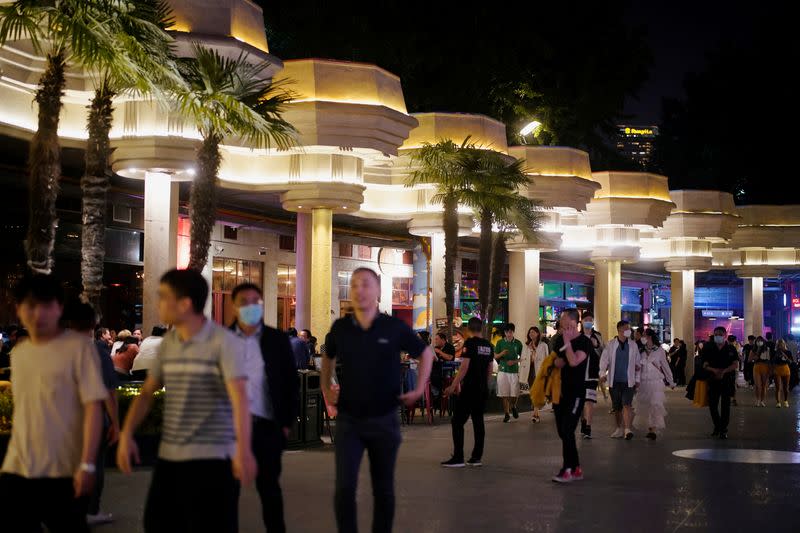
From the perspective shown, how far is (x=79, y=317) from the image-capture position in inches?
314

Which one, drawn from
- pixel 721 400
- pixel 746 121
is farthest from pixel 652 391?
pixel 746 121

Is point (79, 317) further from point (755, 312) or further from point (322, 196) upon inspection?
point (755, 312)

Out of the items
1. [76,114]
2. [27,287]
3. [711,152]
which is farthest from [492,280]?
[711,152]

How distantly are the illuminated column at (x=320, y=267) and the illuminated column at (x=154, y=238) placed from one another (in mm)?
5212

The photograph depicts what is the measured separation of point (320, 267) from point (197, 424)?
21227mm

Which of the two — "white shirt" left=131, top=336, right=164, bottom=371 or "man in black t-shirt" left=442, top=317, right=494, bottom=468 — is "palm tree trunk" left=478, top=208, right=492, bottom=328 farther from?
"man in black t-shirt" left=442, top=317, right=494, bottom=468

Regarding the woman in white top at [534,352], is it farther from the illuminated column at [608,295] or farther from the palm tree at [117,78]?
the illuminated column at [608,295]

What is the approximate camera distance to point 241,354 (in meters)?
5.41

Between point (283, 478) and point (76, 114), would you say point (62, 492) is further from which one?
point (76, 114)

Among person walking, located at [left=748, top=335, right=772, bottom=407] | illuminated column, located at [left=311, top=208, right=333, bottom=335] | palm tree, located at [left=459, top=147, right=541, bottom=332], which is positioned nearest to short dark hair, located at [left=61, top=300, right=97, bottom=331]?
illuminated column, located at [left=311, top=208, right=333, bottom=335]

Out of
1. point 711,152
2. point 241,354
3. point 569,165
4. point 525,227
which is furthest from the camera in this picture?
point 711,152

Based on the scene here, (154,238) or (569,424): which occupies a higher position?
(154,238)

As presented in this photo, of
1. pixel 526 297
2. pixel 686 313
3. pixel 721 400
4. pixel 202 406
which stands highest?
pixel 526 297

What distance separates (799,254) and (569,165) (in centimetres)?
1975
